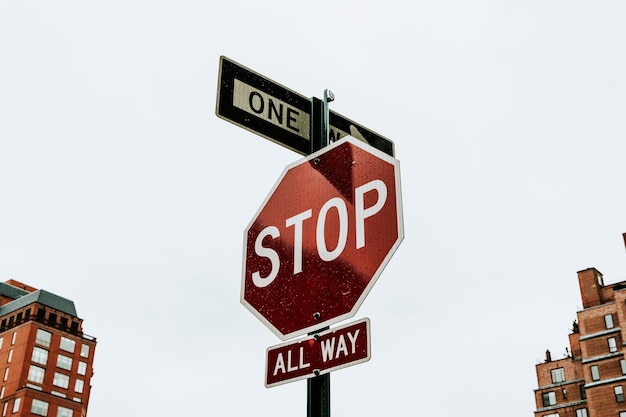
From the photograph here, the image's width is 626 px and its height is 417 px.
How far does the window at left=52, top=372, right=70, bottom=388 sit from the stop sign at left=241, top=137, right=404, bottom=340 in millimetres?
93549

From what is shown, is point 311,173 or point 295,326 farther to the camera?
point 311,173

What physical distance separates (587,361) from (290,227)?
3092 inches

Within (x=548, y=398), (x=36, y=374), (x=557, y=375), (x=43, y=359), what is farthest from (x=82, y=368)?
(x=557, y=375)

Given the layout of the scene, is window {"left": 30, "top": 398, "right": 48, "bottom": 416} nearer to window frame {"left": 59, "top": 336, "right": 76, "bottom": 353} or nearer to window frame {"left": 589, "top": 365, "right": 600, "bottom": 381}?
window frame {"left": 59, "top": 336, "right": 76, "bottom": 353}

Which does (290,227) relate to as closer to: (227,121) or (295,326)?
(295,326)

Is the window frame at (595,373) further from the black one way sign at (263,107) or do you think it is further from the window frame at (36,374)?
the black one way sign at (263,107)

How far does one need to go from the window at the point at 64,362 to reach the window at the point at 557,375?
5742 cm

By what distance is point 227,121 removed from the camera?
4590mm

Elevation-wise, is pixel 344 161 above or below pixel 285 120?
below

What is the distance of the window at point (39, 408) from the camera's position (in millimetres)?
86688

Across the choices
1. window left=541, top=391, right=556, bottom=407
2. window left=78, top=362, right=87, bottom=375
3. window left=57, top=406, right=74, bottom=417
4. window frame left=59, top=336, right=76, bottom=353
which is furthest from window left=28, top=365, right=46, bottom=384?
window left=541, top=391, right=556, bottom=407

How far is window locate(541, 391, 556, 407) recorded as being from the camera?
81250mm

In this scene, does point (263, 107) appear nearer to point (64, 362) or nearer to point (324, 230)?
point (324, 230)

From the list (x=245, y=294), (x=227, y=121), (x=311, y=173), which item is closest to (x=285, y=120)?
(x=227, y=121)
